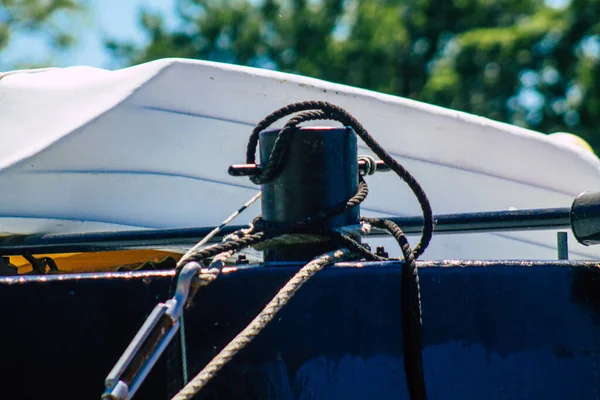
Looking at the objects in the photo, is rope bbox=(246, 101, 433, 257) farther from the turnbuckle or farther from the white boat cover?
the white boat cover

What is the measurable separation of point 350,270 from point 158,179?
108cm

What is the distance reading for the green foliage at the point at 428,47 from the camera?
1376 centimetres

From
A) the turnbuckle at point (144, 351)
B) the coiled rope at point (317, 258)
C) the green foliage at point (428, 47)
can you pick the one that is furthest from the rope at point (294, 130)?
the green foliage at point (428, 47)

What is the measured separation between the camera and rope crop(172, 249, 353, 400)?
0.89m

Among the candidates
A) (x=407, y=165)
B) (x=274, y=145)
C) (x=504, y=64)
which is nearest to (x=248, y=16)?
(x=504, y=64)

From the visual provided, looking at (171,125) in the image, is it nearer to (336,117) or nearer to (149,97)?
(149,97)

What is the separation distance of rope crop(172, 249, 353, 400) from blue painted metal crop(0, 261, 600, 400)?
3 centimetres

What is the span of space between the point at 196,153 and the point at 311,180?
986 millimetres

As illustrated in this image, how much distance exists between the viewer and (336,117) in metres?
1.15

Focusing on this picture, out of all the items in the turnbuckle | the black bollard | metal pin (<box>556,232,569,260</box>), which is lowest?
the turnbuckle

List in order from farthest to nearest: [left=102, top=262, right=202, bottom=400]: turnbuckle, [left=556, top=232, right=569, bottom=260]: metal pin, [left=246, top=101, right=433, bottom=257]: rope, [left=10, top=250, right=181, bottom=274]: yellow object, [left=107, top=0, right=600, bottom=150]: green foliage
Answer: [left=107, top=0, right=600, bottom=150]: green foliage → [left=10, top=250, right=181, bottom=274]: yellow object → [left=556, top=232, right=569, bottom=260]: metal pin → [left=246, top=101, right=433, bottom=257]: rope → [left=102, top=262, right=202, bottom=400]: turnbuckle

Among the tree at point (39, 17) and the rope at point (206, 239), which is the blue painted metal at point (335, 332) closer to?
the rope at point (206, 239)

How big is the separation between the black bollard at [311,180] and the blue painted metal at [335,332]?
0.11m

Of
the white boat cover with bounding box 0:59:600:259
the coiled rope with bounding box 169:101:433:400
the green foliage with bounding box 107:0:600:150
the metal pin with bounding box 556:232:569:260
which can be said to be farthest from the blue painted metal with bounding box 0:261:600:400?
the green foliage with bounding box 107:0:600:150
